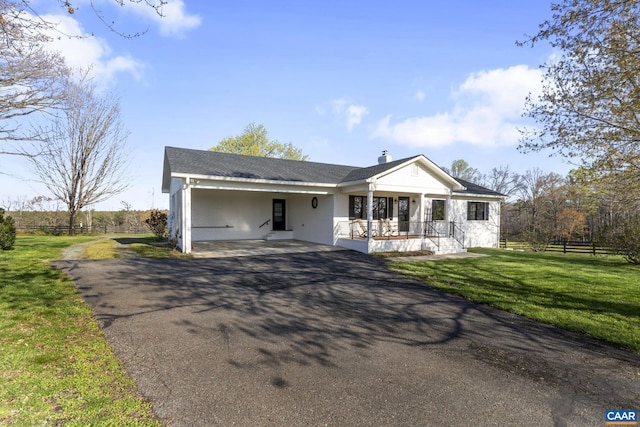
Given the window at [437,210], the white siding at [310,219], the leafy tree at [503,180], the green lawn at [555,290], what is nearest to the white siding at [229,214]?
the white siding at [310,219]

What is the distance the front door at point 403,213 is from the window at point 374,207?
0.60 metres

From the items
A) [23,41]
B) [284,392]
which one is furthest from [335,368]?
[23,41]

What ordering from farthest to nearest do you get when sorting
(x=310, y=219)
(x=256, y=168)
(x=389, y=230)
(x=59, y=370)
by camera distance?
1. (x=310, y=219)
2. (x=389, y=230)
3. (x=256, y=168)
4. (x=59, y=370)

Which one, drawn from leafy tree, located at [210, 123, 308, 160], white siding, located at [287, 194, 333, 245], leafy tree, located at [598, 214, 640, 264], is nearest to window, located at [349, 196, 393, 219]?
white siding, located at [287, 194, 333, 245]

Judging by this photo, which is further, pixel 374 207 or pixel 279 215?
pixel 279 215

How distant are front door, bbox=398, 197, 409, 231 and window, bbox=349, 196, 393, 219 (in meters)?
0.60

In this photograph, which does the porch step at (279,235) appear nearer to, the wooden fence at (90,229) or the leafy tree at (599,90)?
the leafy tree at (599,90)

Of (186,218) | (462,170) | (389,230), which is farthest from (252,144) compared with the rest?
(462,170)

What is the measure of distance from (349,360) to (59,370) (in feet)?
10.3

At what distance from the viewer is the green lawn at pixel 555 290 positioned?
17.7 feet

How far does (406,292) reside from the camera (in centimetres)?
741

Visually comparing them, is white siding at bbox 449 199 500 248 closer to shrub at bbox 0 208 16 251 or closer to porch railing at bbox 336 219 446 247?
porch railing at bbox 336 219 446 247

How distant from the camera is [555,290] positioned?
7.72 m

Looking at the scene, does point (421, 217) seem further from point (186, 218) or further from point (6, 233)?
point (6, 233)
